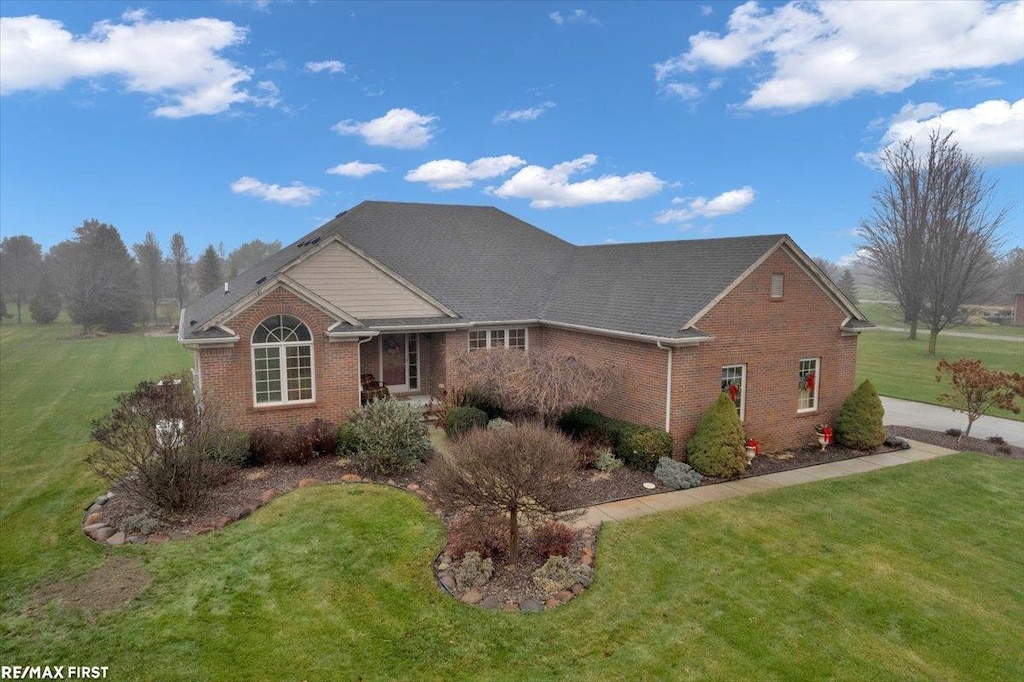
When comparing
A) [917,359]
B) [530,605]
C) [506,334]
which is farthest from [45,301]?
[917,359]

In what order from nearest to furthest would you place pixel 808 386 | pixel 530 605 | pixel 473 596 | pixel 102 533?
pixel 530 605 < pixel 473 596 < pixel 102 533 < pixel 808 386

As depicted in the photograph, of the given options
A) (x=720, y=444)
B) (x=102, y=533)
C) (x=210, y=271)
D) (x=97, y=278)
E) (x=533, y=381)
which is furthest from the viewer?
(x=210, y=271)

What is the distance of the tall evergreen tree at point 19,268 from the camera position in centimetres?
6391

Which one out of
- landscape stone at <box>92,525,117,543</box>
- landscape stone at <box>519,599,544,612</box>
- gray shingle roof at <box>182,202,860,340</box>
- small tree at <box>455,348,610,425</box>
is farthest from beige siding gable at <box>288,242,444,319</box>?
landscape stone at <box>519,599,544,612</box>

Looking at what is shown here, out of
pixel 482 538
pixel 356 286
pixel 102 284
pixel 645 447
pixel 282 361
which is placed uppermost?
pixel 102 284

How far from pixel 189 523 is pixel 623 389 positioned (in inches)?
416

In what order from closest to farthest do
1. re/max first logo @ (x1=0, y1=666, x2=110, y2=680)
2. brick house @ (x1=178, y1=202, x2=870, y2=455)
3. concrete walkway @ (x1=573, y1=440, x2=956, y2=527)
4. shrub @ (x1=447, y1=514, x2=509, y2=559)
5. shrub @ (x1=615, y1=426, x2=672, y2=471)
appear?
re/max first logo @ (x1=0, y1=666, x2=110, y2=680) < shrub @ (x1=447, y1=514, x2=509, y2=559) < concrete walkway @ (x1=573, y1=440, x2=956, y2=527) < shrub @ (x1=615, y1=426, x2=672, y2=471) < brick house @ (x1=178, y1=202, x2=870, y2=455)

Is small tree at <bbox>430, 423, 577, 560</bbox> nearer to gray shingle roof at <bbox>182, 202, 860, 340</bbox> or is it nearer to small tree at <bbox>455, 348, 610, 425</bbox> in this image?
small tree at <bbox>455, 348, 610, 425</bbox>

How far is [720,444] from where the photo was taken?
13469mm

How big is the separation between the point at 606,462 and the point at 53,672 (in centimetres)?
1049

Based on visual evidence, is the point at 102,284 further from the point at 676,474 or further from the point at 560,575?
the point at 560,575

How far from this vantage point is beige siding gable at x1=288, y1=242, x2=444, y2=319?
17.4 meters

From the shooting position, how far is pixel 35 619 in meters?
7.48

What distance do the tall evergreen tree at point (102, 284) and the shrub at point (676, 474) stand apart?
191 ft
